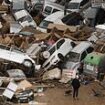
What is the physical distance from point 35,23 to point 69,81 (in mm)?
11795

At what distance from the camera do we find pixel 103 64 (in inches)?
1156

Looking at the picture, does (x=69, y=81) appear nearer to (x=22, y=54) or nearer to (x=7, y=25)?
(x=22, y=54)

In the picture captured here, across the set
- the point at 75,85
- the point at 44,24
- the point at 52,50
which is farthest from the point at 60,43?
the point at 44,24

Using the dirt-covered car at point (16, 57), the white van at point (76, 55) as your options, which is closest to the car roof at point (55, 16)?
the white van at point (76, 55)

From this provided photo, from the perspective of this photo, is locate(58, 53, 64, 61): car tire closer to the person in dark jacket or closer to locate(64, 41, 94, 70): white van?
locate(64, 41, 94, 70): white van

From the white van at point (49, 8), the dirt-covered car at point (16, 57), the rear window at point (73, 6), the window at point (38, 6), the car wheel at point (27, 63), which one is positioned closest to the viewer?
the car wheel at point (27, 63)

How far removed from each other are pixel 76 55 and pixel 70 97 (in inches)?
185

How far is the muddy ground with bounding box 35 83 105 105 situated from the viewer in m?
25.6

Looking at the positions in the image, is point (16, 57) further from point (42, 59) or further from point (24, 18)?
point (24, 18)

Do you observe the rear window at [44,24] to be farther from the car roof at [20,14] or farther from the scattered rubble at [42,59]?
the car roof at [20,14]

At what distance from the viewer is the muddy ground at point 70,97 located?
25.6 meters

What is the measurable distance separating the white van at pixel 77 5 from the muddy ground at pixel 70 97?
563 inches

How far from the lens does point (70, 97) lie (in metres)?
26.3

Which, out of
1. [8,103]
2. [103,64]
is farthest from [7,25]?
[8,103]
